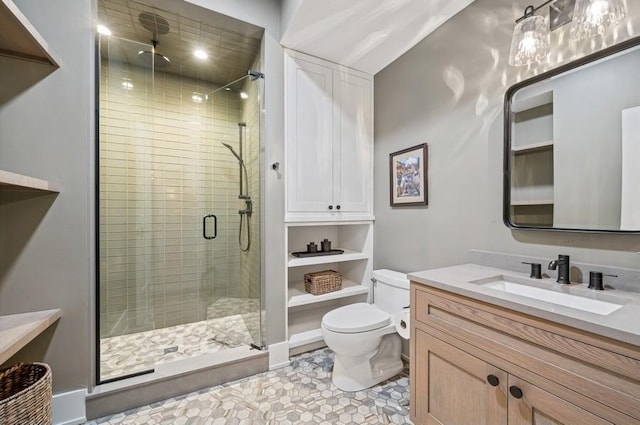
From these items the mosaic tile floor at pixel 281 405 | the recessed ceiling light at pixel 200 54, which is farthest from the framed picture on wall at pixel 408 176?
the recessed ceiling light at pixel 200 54

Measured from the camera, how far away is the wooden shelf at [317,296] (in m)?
2.19

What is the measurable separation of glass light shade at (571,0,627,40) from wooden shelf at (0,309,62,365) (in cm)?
273

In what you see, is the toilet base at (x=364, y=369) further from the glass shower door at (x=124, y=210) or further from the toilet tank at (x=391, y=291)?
the glass shower door at (x=124, y=210)

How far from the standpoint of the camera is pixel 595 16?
3.71 feet

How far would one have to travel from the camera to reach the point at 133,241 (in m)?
2.18

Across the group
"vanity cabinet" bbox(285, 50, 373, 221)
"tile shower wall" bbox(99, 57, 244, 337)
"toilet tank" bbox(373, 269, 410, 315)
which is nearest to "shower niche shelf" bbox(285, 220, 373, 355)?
"vanity cabinet" bbox(285, 50, 373, 221)

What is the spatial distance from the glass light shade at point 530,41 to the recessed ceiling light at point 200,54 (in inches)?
94.1

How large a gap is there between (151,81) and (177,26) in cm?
49

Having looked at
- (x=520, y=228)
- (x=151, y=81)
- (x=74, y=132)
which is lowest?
(x=520, y=228)

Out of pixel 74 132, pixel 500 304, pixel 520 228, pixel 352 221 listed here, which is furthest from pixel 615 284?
pixel 74 132

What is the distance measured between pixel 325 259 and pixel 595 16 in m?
2.02

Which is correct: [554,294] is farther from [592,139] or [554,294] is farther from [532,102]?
[532,102]

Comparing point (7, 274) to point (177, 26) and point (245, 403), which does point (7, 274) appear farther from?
point (177, 26)

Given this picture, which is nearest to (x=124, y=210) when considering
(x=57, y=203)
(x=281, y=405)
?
(x=57, y=203)
